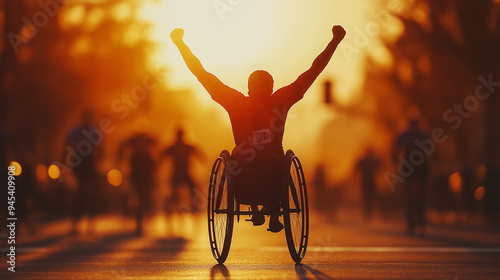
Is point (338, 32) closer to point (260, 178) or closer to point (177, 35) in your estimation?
point (177, 35)

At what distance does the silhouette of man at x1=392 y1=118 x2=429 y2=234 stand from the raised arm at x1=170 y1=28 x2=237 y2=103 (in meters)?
8.57

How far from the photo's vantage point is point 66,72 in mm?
42938

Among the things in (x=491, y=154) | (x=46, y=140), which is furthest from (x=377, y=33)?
(x=491, y=154)

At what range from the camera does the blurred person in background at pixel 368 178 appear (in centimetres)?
2931

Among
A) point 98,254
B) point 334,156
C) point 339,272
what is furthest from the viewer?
point 334,156

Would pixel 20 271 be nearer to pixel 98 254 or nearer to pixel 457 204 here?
pixel 98 254

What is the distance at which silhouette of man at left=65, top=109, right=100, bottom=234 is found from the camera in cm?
1909

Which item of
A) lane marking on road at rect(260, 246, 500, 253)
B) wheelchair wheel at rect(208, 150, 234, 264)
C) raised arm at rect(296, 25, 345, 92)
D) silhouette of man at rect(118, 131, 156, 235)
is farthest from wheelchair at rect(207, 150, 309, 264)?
silhouette of man at rect(118, 131, 156, 235)

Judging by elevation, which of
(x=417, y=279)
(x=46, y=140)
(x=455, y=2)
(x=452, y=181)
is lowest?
(x=417, y=279)

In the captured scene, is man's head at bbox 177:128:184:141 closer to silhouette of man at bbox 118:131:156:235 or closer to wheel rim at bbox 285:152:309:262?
silhouette of man at bbox 118:131:156:235

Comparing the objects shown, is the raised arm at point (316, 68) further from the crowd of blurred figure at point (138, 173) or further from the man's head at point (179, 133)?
the man's head at point (179, 133)

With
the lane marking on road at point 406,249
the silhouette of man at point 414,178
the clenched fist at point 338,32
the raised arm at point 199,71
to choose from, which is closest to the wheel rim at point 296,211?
the raised arm at point 199,71

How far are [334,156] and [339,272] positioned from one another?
112 m

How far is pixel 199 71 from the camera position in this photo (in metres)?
11.6
